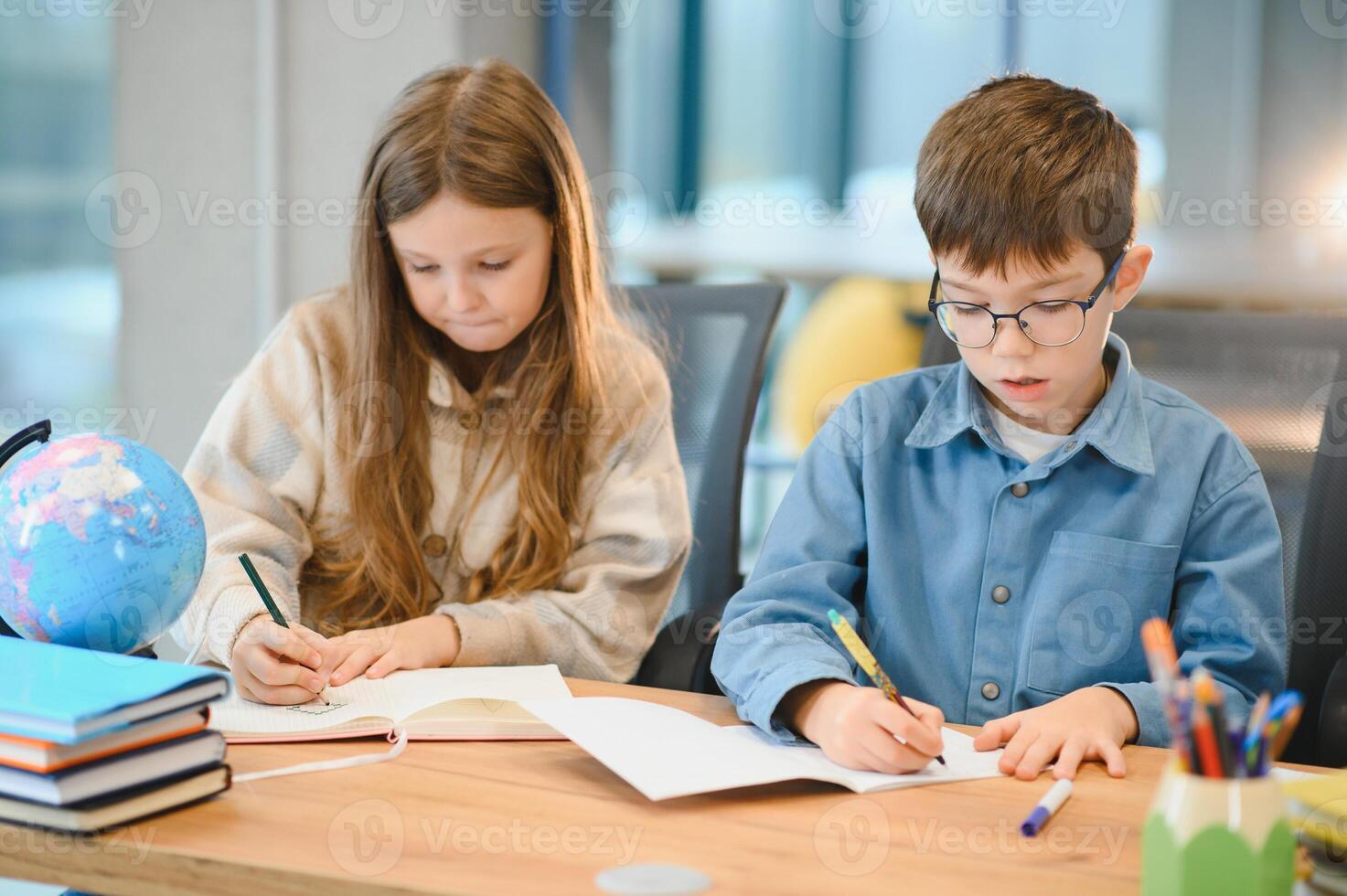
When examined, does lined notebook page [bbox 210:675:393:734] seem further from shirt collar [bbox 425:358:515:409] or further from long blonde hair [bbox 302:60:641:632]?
shirt collar [bbox 425:358:515:409]

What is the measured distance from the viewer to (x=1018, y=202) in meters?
1.18

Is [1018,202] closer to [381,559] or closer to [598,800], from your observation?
[598,800]

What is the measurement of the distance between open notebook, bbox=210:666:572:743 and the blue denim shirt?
187 mm

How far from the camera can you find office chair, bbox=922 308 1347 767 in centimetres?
147

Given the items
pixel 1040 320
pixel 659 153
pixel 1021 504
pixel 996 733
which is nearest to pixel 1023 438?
pixel 1021 504

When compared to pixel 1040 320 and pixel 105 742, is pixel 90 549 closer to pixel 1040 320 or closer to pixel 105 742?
pixel 105 742

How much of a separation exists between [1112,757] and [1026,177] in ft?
1.73

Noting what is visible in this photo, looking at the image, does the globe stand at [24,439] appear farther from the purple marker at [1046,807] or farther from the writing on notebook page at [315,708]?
the purple marker at [1046,807]

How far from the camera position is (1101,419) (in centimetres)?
126

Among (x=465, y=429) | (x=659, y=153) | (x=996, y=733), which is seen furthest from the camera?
(x=659, y=153)

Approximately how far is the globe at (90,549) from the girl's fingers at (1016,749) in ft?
2.29

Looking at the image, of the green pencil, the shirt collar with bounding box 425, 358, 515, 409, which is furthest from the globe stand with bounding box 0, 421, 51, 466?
the shirt collar with bounding box 425, 358, 515, 409

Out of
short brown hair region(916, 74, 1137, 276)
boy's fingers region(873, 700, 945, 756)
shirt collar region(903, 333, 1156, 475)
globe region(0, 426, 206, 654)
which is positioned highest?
short brown hair region(916, 74, 1137, 276)

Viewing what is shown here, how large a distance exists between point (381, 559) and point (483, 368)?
301 millimetres
